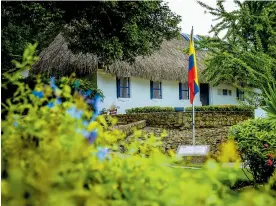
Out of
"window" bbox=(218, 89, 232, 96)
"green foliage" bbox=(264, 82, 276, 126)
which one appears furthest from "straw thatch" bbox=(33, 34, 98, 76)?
"green foliage" bbox=(264, 82, 276, 126)

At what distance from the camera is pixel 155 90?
72.1 feet

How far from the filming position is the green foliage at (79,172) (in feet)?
5.21

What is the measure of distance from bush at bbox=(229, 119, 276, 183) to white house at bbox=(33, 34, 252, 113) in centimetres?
989

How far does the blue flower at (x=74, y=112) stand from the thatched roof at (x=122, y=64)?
13.9 meters

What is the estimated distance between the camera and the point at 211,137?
550 inches

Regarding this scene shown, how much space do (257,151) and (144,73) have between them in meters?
13.8

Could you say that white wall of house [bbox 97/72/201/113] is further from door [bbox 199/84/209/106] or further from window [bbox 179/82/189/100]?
door [bbox 199/84/209/106]

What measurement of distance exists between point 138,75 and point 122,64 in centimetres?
113

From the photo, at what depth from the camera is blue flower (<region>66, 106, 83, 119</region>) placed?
215cm

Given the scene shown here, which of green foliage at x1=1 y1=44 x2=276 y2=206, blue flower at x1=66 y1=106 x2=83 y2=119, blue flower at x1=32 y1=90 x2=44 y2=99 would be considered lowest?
green foliage at x1=1 y1=44 x2=276 y2=206

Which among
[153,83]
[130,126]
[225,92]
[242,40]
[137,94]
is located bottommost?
[130,126]

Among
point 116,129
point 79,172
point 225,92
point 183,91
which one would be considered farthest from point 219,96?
point 79,172

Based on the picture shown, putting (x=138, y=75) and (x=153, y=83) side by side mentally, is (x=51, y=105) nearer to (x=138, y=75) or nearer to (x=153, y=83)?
(x=138, y=75)

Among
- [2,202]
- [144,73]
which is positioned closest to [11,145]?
[2,202]
